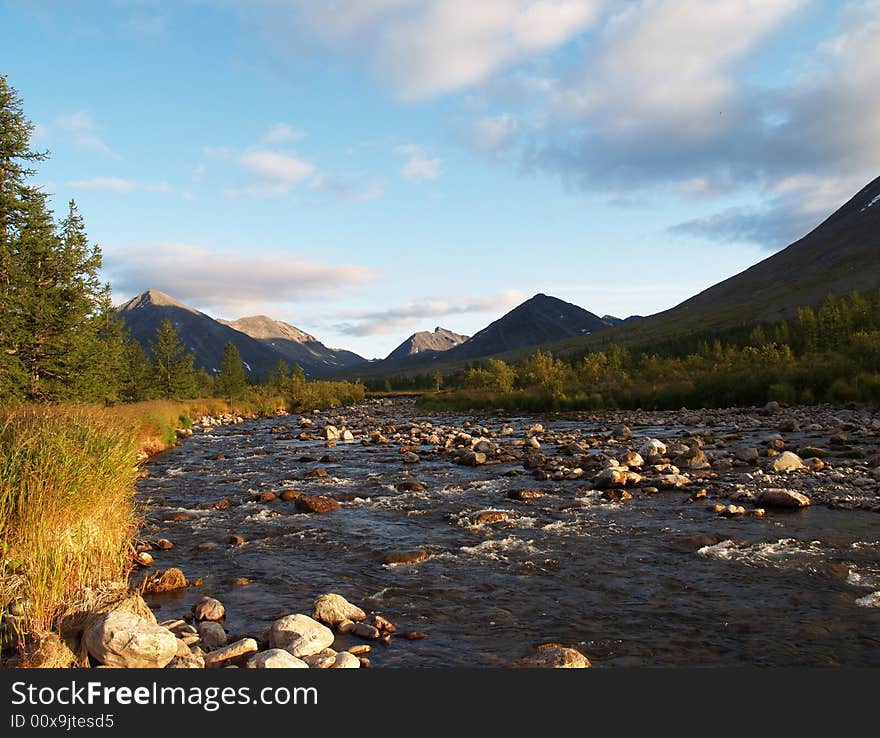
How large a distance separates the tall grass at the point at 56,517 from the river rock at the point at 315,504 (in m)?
6.12

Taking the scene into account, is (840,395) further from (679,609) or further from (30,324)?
(30,324)

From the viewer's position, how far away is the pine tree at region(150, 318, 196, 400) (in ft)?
211

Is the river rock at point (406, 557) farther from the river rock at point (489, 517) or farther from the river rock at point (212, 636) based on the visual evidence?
the river rock at point (212, 636)

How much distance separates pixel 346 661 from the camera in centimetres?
658

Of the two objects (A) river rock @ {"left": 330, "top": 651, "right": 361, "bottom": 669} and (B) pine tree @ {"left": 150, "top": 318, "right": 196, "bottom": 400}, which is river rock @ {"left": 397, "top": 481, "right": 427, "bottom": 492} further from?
(B) pine tree @ {"left": 150, "top": 318, "right": 196, "bottom": 400}

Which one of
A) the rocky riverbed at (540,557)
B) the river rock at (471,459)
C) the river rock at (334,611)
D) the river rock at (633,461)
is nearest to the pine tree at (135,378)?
the rocky riverbed at (540,557)

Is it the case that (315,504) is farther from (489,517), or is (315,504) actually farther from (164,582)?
(164,582)

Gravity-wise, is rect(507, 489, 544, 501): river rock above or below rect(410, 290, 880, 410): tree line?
below

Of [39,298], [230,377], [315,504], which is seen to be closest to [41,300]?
[39,298]

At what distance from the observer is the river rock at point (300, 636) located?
6.99 meters

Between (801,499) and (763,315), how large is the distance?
19289 centimetres

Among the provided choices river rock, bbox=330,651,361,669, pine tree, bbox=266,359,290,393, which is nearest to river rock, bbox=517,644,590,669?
river rock, bbox=330,651,361,669

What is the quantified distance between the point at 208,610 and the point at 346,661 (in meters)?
3.05

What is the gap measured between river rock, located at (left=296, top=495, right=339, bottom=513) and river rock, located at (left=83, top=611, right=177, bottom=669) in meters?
9.35
